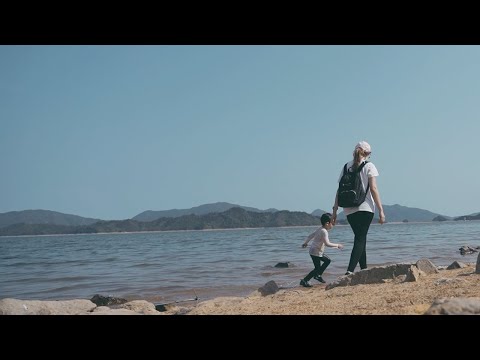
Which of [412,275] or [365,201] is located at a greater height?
[365,201]

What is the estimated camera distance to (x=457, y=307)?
337cm

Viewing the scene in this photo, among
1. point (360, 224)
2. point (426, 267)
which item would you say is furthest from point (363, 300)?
point (426, 267)

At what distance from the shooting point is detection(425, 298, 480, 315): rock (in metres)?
3.31

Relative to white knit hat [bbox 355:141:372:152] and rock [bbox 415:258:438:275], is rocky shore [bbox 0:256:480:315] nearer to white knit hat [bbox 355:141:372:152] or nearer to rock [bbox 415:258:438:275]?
rock [bbox 415:258:438:275]

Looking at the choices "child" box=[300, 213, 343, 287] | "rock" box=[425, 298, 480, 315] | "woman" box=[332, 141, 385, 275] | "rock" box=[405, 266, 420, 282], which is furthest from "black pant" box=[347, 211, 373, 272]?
"rock" box=[425, 298, 480, 315]

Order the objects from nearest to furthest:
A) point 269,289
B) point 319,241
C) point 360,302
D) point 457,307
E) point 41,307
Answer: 1. point 457,307
2. point 360,302
3. point 41,307
4. point 269,289
5. point 319,241

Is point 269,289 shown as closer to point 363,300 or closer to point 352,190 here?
point 352,190

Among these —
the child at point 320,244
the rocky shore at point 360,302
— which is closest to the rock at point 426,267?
the rocky shore at point 360,302

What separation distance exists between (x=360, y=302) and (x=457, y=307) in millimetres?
1413

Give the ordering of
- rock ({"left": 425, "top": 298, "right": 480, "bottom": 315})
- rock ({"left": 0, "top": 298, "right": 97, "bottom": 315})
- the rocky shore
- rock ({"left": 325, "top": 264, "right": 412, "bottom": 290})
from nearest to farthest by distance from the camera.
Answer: rock ({"left": 425, "top": 298, "right": 480, "bottom": 315})
the rocky shore
rock ({"left": 0, "top": 298, "right": 97, "bottom": 315})
rock ({"left": 325, "top": 264, "right": 412, "bottom": 290})
